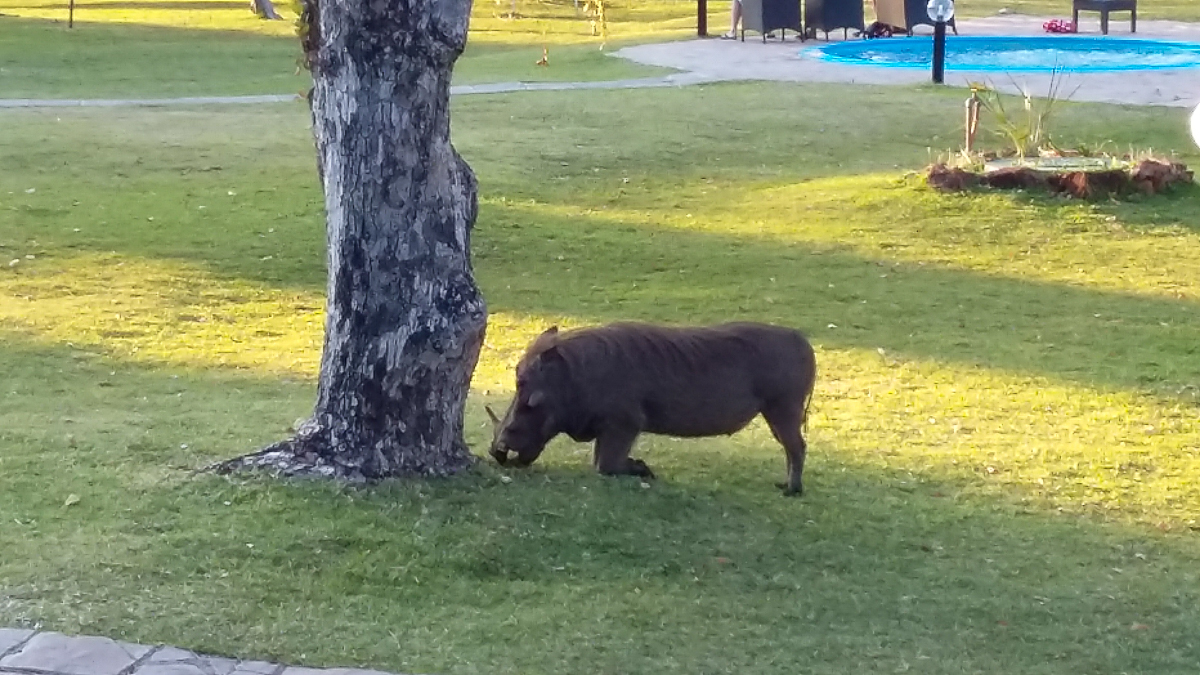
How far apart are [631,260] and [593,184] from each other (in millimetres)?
2881

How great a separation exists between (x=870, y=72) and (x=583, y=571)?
59.4 ft

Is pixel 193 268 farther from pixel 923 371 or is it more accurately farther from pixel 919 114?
pixel 919 114

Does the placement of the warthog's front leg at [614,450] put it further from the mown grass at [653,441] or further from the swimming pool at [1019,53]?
the swimming pool at [1019,53]

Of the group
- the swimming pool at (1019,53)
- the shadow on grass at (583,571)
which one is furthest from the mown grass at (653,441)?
the swimming pool at (1019,53)

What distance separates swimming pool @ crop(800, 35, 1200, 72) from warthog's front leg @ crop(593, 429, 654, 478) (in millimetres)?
18204

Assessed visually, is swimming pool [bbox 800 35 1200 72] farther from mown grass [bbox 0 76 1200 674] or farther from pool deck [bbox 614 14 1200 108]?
mown grass [bbox 0 76 1200 674]

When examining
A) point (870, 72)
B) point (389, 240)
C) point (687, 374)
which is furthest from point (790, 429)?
point (870, 72)

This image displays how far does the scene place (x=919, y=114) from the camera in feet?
57.8

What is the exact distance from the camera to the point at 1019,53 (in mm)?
26656

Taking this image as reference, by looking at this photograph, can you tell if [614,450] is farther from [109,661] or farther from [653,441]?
[109,661]

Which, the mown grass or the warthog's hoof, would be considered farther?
the warthog's hoof

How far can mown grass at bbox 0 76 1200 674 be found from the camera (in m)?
4.64

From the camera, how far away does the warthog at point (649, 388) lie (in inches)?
226

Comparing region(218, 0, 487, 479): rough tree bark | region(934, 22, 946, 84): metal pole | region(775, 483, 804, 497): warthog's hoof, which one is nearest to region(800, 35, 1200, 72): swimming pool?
region(934, 22, 946, 84): metal pole
